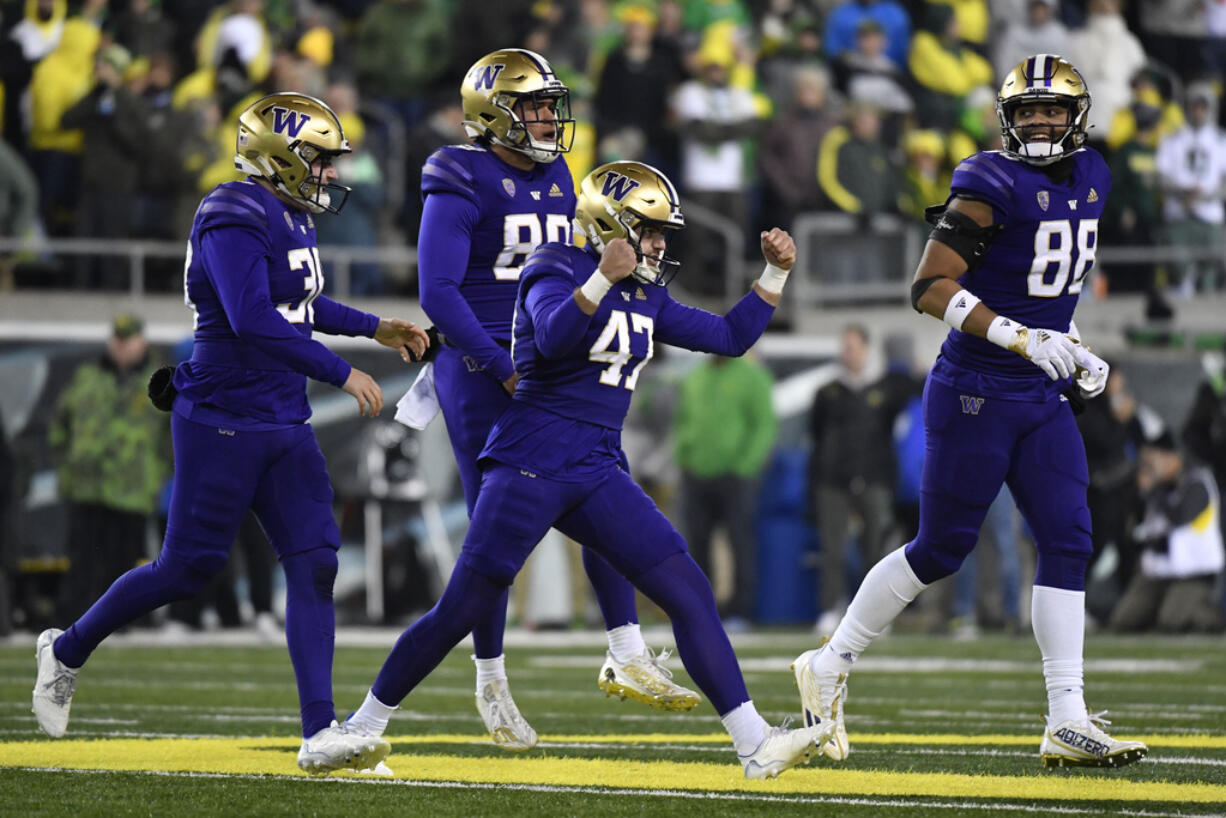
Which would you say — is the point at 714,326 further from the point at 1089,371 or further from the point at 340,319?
the point at 340,319

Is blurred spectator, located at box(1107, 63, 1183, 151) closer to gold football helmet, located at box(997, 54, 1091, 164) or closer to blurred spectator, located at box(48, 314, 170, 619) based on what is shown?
blurred spectator, located at box(48, 314, 170, 619)

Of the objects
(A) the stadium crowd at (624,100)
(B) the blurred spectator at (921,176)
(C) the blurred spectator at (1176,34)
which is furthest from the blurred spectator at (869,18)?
(C) the blurred spectator at (1176,34)

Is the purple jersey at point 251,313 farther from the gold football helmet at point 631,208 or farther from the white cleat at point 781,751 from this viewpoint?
the white cleat at point 781,751

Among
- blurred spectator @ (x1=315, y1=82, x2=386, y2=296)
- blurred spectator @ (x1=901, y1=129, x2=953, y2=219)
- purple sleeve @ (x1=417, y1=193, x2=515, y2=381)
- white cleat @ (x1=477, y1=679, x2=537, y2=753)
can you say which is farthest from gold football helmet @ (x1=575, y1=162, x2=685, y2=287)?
blurred spectator @ (x1=901, y1=129, x2=953, y2=219)

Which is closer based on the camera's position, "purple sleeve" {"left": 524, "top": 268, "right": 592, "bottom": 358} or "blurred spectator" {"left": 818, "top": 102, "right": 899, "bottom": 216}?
"purple sleeve" {"left": 524, "top": 268, "right": 592, "bottom": 358}

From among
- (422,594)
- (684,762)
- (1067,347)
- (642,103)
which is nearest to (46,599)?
(422,594)

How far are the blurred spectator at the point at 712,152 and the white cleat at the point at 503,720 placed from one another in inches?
327

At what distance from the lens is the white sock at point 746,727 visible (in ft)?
Answer: 18.2

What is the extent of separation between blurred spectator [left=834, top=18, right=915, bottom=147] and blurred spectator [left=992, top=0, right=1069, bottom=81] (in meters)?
0.99

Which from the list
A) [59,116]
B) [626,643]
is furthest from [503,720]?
[59,116]

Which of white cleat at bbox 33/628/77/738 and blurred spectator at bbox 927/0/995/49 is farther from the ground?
blurred spectator at bbox 927/0/995/49

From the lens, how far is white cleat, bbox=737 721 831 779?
5500mm

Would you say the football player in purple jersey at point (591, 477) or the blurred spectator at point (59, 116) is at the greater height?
the blurred spectator at point (59, 116)

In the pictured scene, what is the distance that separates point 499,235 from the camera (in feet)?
21.0
